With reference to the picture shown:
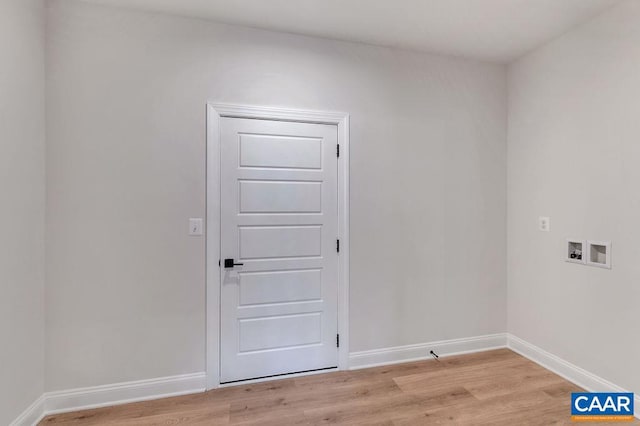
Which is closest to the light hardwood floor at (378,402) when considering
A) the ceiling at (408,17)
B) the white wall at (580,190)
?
the white wall at (580,190)

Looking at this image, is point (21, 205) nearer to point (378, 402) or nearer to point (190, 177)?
point (190, 177)

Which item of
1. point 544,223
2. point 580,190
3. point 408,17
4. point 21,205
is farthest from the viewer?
point 544,223

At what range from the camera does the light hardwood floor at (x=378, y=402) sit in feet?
6.46

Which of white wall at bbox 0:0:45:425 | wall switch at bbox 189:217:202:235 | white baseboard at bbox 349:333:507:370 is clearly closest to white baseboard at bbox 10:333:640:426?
white baseboard at bbox 349:333:507:370

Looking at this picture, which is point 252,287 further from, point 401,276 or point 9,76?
point 9,76

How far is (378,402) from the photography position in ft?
7.04

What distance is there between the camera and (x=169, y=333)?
2254mm

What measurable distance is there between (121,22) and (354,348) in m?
3.16

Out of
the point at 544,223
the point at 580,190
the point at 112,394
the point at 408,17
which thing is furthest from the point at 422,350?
the point at 408,17

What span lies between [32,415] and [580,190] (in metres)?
4.25

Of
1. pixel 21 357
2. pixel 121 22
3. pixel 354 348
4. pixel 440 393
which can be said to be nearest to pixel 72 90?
pixel 121 22

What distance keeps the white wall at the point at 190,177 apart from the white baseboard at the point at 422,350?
86mm

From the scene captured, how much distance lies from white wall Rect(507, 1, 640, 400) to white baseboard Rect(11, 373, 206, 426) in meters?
3.00

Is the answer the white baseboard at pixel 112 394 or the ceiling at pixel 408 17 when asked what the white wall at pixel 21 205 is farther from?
the ceiling at pixel 408 17
